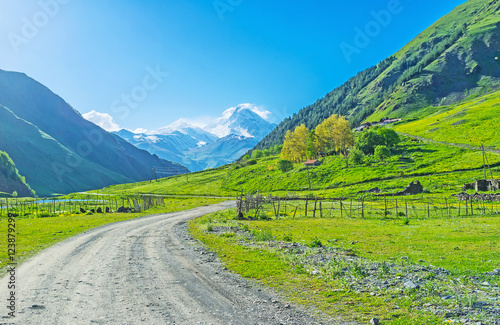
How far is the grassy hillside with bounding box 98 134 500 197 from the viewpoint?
9025 cm

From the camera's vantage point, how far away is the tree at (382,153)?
12072cm

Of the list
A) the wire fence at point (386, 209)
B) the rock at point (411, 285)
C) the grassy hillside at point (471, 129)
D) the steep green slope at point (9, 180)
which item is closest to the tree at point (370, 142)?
the grassy hillside at point (471, 129)

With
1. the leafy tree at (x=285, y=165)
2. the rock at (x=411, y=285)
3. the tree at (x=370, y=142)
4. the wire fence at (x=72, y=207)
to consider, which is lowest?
the rock at (x=411, y=285)

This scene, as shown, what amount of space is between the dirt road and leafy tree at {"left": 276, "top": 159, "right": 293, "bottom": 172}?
127 m

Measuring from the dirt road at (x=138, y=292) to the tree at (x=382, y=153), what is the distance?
11803cm

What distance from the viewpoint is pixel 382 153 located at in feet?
397

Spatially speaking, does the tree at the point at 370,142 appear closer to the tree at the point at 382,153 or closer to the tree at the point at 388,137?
the tree at the point at 388,137

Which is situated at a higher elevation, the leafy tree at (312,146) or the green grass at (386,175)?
the leafy tree at (312,146)

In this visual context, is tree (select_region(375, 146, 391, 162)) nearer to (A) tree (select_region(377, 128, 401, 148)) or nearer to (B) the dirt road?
(A) tree (select_region(377, 128, 401, 148))

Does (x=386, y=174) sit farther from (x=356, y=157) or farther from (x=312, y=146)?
(x=312, y=146)

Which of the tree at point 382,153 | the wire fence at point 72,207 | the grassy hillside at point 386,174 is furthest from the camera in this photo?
the tree at point 382,153

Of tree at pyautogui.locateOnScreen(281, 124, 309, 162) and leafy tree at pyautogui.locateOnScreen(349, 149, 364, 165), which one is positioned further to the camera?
tree at pyautogui.locateOnScreen(281, 124, 309, 162)

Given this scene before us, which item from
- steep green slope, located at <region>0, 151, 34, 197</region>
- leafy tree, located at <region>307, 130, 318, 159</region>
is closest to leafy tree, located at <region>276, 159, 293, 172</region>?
leafy tree, located at <region>307, 130, 318, 159</region>

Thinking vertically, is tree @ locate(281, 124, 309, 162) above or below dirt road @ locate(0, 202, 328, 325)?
above
